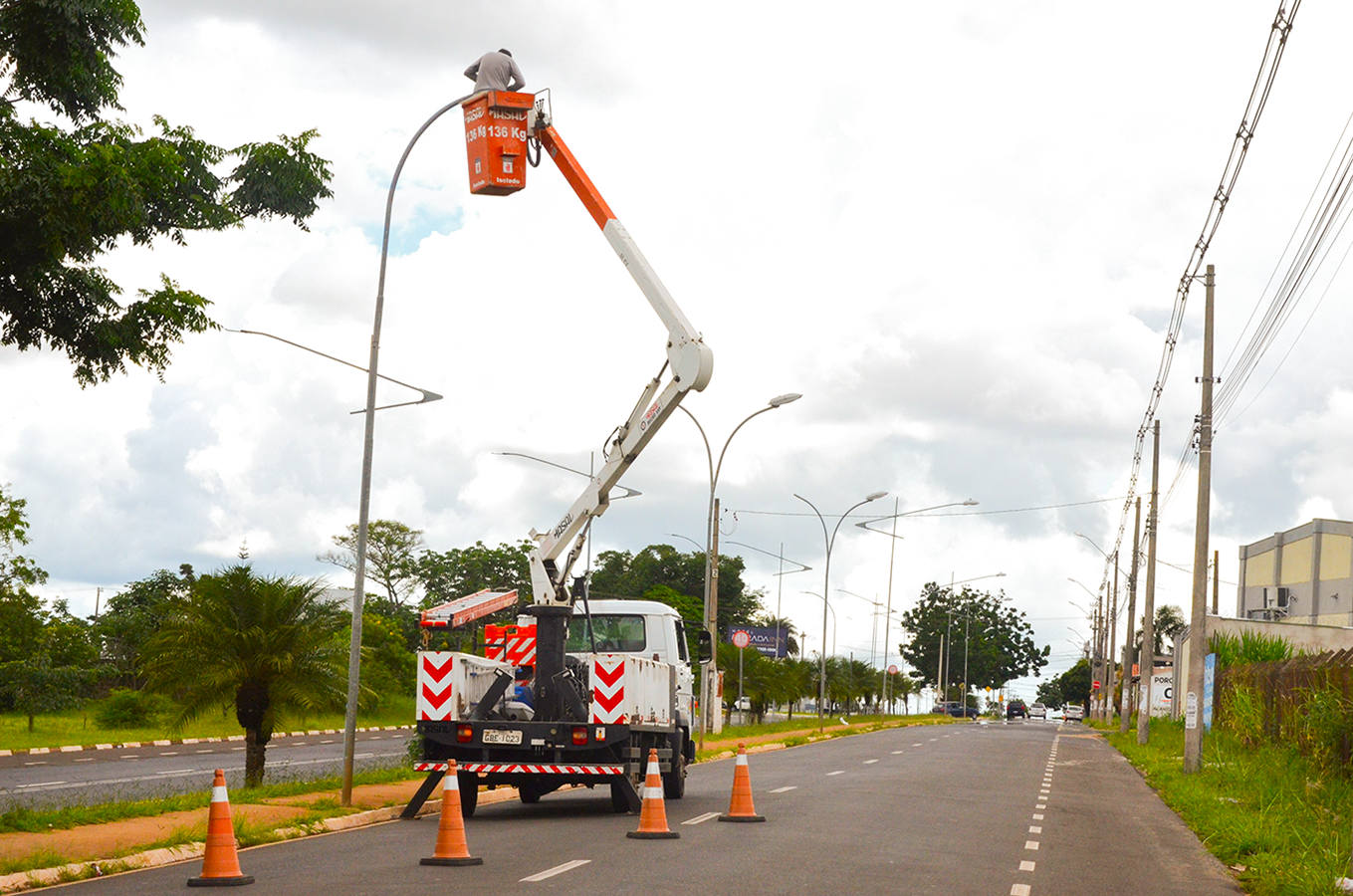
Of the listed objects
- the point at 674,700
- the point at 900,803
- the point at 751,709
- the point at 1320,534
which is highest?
the point at 1320,534

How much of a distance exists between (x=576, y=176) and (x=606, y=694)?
6639 mm

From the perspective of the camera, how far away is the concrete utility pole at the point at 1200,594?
25.1 m

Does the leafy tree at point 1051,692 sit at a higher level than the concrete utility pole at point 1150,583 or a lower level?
lower

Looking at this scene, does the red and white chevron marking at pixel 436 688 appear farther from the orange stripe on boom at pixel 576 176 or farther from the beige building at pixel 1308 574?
the beige building at pixel 1308 574

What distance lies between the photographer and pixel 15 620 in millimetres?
40062

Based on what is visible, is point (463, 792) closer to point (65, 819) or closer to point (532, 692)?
point (532, 692)

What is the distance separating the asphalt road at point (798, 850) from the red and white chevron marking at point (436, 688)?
1.23 metres

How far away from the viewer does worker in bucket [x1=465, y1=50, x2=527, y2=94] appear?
706 inches

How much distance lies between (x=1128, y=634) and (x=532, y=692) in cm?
3766

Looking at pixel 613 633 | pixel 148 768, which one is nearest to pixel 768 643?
pixel 148 768

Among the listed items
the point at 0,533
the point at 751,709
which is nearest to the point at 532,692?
the point at 0,533

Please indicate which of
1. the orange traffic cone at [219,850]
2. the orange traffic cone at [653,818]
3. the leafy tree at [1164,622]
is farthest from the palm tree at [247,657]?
the leafy tree at [1164,622]

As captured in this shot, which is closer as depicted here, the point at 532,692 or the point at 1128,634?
the point at 532,692

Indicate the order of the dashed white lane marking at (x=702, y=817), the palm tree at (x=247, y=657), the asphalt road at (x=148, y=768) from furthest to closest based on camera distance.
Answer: the asphalt road at (x=148, y=768), the palm tree at (x=247, y=657), the dashed white lane marking at (x=702, y=817)
